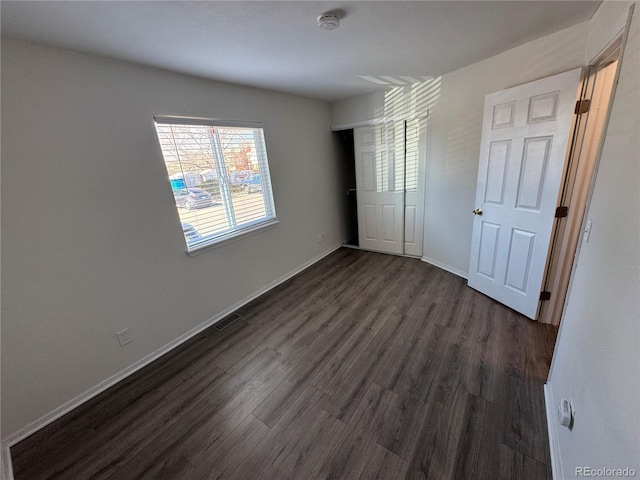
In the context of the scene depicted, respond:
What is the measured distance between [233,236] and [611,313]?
2.62 m

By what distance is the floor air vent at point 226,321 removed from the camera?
2478 millimetres

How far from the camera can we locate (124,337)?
1.93 m

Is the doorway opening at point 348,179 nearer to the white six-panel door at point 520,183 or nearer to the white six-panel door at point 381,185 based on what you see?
the white six-panel door at point 381,185

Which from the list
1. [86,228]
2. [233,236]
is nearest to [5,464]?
[86,228]

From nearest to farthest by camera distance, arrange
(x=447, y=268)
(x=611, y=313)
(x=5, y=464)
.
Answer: (x=611, y=313), (x=5, y=464), (x=447, y=268)

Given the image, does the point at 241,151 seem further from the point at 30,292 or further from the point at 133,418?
the point at 133,418

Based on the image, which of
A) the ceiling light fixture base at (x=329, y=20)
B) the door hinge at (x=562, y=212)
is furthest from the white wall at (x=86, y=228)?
the door hinge at (x=562, y=212)

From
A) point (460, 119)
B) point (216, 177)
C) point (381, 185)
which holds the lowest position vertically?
point (381, 185)

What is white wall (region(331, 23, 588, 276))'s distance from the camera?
1.92m

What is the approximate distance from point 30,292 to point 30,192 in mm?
598

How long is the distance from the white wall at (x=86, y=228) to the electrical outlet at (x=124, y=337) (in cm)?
3

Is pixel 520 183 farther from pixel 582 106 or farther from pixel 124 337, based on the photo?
pixel 124 337

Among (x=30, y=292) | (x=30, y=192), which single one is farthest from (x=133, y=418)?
(x=30, y=192)

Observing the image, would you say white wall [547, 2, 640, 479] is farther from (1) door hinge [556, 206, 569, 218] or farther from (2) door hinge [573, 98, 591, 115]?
(1) door hinge [556, 206, 569, 218]
